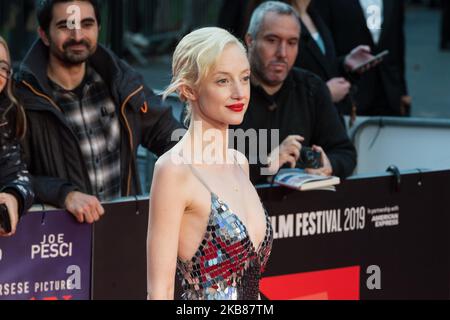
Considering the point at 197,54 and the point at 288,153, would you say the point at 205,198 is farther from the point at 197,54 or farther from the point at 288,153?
the point at 288,153

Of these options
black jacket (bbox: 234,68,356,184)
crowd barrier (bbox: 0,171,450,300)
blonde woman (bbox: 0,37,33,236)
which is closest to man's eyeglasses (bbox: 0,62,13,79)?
blonde woman (bbox: 0,37,33,236)

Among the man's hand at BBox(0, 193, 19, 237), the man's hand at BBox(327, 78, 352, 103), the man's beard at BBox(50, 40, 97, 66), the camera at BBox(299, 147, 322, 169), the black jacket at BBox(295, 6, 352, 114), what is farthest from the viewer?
the black jacket at BBox(295, 6, 352, 114)

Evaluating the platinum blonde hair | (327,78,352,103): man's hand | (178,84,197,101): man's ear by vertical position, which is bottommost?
(178,84,197,101): man's ear

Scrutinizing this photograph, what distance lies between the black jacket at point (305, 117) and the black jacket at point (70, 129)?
19.9 inches

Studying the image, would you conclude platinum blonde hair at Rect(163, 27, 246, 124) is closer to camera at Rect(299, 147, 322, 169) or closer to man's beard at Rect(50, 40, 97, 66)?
man's beard at Rect(50, 40, 97, 66)

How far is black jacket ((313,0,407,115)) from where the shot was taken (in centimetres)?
803

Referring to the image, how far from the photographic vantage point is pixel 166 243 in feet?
12.1

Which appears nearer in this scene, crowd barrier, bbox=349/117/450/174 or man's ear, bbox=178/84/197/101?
man's ear, bbox=178/84/197/101

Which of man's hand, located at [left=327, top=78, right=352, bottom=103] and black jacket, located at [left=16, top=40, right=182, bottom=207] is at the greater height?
man's hand, located at [left=327, top=78, right=352, bottom=103]

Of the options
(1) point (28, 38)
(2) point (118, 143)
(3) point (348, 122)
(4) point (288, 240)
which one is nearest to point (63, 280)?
(2) point (118, 143)

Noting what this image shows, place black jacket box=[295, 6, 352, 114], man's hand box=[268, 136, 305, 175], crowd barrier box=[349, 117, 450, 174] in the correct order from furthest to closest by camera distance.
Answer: crowd barrier box=[349, 117, 450, 174] → black jacket box=[295, 6, 352, 114] → man's hand box=[268, 136, 305, 175]

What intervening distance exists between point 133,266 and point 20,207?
749mm

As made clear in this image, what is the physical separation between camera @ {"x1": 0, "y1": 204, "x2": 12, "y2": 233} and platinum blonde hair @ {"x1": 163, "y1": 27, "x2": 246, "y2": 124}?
59.9 inches

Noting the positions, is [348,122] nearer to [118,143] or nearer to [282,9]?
[282,9]
